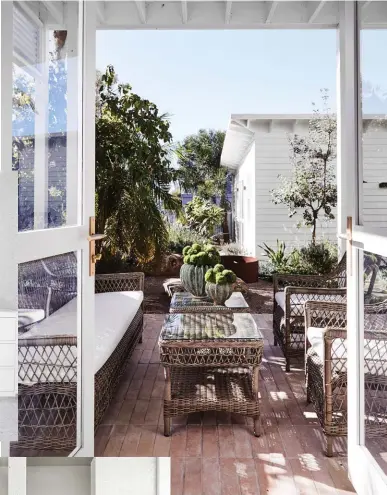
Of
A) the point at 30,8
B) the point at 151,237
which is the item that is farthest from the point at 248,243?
the point at 30,8

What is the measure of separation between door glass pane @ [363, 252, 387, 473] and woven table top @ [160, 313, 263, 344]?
0.84 meters

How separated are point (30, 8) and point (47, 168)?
50 centimetres

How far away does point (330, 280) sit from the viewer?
187 inches

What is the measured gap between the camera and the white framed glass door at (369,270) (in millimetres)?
2018

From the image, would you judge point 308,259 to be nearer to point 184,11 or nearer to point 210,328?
point 184,11

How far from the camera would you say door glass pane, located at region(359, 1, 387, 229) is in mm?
2041

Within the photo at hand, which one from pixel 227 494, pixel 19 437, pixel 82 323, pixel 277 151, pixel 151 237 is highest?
pixel 277 151

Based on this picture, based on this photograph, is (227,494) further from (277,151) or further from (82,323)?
(277,151)

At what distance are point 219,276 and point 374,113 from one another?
1.96 m

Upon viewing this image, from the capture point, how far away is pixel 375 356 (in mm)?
2113

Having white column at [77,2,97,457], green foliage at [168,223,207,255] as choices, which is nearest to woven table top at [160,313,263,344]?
white column at [77,2,97,457]

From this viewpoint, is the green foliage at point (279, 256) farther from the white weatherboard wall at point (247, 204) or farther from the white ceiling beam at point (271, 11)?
the white ceiling beam at point (271, 11)

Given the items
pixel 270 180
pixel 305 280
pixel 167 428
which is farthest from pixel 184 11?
pixel 270 180

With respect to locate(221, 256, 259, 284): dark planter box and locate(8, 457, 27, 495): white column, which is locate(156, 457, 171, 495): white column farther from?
locate(221, 256, 259, 284): dark planter box
